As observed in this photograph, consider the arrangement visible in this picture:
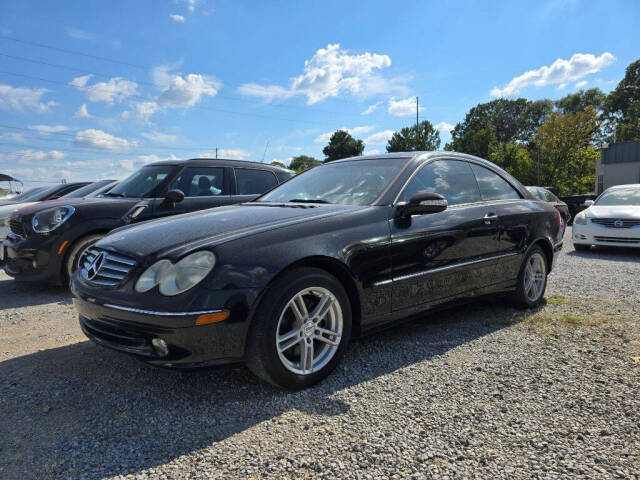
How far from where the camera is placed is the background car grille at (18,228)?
561 centimetres

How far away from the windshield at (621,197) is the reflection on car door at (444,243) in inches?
294

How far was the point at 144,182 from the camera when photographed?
6305 mm

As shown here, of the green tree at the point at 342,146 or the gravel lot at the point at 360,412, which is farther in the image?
the green tree at the point at 342,146

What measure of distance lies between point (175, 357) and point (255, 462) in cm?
73

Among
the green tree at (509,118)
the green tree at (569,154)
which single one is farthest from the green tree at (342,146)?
the green tree at (569,154)

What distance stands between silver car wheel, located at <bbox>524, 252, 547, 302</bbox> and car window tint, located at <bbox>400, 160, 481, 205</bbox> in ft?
3.38

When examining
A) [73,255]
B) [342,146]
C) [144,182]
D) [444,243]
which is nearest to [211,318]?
[444,243]

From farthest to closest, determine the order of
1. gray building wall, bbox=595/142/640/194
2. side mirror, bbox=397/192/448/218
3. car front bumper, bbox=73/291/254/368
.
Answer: gray building wall, bbox=595/142/640/194, side mirror, bbox=397/192/448/218, car front bumper, bbox=73/291/254/368

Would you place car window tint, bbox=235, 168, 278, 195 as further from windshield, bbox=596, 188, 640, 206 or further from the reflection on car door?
windshield, bbox=596, 188, 640, 206

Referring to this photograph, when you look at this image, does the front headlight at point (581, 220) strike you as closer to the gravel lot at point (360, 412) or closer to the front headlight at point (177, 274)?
the gravel lot at point (360, 412)

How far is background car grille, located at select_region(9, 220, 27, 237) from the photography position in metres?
5.61

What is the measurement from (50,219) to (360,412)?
4.77 metres

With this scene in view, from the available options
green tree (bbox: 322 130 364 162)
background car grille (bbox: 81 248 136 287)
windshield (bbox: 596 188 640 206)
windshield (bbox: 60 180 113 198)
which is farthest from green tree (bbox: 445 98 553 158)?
background car grille (bbox: 81 248 136 287)

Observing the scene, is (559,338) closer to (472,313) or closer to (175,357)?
(472,313)
